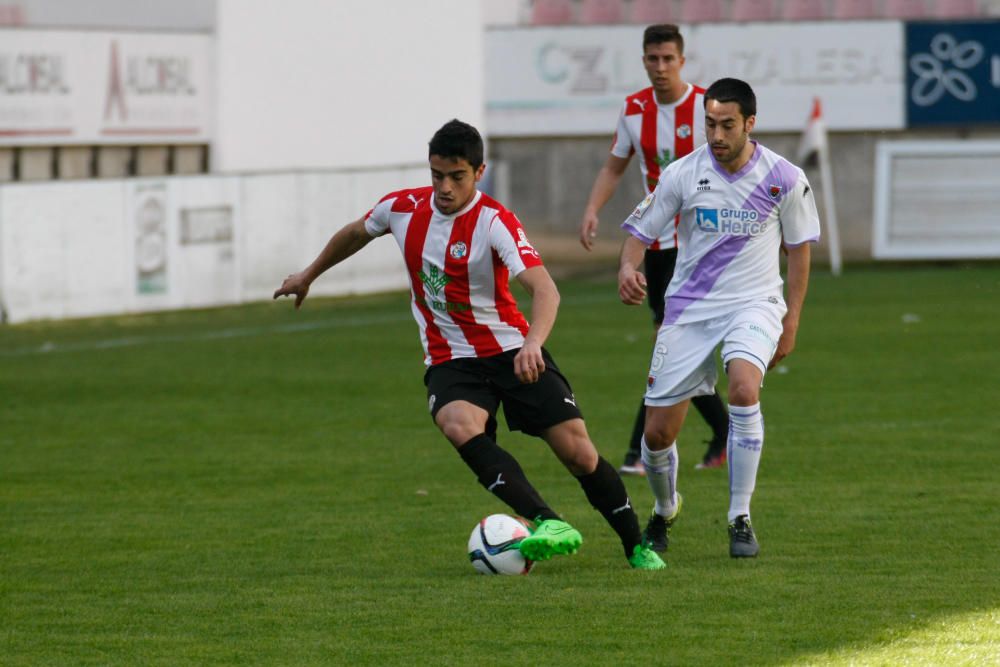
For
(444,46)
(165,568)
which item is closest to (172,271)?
(444,46)

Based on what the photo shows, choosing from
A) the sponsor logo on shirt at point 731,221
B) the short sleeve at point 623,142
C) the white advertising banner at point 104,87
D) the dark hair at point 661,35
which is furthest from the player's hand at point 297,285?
the white advertising banner at point 104,87

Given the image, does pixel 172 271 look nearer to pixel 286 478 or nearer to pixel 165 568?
pixel 286 478

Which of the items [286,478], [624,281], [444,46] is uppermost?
[444,46]

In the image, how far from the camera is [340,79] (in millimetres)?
20344

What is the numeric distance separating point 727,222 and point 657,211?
0.26m

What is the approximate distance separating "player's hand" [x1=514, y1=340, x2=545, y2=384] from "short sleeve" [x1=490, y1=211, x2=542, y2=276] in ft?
1.25

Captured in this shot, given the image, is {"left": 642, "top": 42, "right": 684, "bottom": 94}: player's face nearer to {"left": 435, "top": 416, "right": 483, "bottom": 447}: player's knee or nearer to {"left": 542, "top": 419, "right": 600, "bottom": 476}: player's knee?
{"left": 542, "top": 419, "right": 600, "bottom": 476}: player's knee

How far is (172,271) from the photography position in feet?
57.0

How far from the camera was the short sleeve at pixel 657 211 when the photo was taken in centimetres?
644

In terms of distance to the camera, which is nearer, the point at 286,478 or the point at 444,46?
the point at 286,478

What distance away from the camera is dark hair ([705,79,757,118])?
6223mm

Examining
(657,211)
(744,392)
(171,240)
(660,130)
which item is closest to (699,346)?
(744,392)

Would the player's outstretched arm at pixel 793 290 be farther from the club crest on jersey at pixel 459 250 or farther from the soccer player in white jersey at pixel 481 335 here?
the club crest on jersey at pixel 459 250

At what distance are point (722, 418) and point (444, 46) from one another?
13.9 metres
